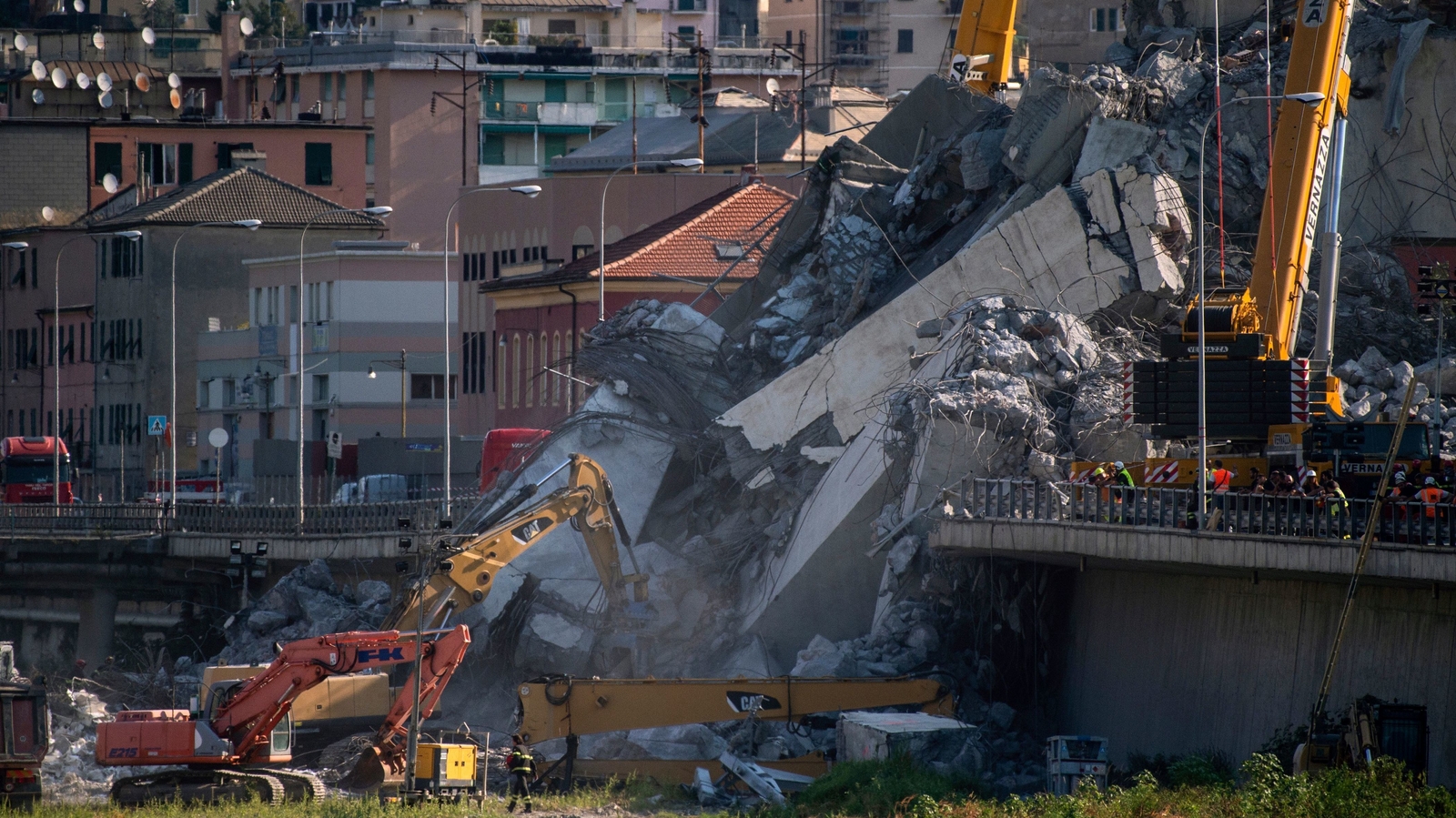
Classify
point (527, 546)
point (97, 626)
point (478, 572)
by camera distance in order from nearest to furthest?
point (478, 572), point (527, 546), point (97, 626)

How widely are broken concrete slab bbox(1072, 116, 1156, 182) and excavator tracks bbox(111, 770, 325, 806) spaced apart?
21497 millimetres

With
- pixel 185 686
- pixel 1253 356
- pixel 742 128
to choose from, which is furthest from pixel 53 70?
pixel 1253 356

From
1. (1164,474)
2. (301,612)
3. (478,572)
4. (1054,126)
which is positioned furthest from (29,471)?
(1164,474)

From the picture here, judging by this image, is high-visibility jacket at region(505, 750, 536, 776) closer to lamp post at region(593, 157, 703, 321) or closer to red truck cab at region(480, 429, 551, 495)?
red truck cab at region(480, 429, 551, 495)

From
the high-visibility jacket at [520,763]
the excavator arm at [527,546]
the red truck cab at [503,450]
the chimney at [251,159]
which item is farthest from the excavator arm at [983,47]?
the chimney at [251,159]

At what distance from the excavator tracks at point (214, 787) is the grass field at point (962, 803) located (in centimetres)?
64

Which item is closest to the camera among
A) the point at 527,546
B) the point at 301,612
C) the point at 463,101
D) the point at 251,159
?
the point at 527,546

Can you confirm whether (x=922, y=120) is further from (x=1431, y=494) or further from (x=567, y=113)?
(x=567, y=113)

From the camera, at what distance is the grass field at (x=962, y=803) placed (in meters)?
28.0

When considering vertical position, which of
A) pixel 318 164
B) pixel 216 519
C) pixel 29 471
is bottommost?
pixel 29 471

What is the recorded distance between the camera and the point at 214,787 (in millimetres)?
39750

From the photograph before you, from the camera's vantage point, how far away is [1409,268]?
168ft

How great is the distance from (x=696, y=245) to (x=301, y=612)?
2004cm

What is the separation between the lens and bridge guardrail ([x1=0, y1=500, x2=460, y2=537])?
5762 centimetres
